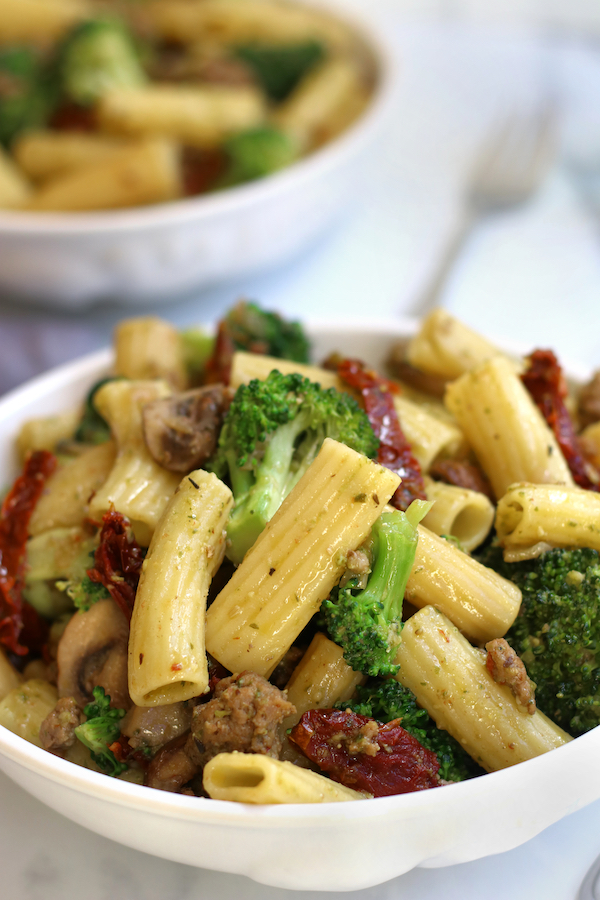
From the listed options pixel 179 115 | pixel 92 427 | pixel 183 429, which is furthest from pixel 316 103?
pixel 183 429

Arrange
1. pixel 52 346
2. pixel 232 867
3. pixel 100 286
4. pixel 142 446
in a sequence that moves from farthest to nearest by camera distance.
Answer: pixel 100 286
pixel 52 346
pixel 142 446
pixel 232 867

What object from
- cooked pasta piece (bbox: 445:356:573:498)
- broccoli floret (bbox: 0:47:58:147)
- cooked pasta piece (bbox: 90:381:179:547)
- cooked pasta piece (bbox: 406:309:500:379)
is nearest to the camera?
cooked pasta piece (bbox: 90:381:179:547)

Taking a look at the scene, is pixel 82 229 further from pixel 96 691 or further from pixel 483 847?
pixel 483 847

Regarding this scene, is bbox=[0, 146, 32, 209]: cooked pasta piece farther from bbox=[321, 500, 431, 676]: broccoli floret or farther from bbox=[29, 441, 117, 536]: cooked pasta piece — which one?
bbox=[321, 500, 431, 676]: broccoli floret

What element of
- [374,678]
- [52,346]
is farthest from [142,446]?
[52,346]

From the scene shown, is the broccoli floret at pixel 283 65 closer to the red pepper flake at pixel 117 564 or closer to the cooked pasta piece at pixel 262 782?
the red pepper flake at pixel 117 564

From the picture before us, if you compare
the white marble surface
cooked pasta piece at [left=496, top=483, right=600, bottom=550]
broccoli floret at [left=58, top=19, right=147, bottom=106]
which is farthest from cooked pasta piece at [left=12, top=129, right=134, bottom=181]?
cooked pasta piece at [left=496, top=483, right=600, bottom=550]
